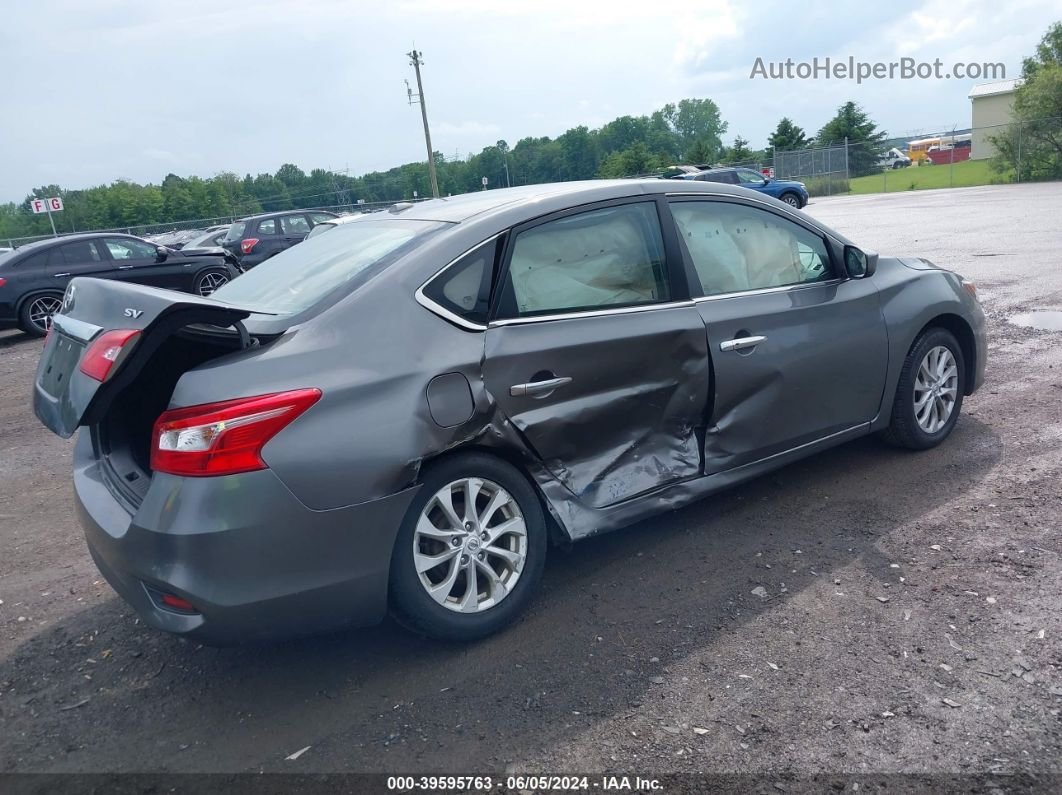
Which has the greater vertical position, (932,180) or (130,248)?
(130,248)

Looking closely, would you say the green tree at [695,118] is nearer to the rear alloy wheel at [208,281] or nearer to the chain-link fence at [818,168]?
the chain-link fence at [818,168]

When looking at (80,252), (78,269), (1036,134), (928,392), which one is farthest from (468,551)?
(1036,134)

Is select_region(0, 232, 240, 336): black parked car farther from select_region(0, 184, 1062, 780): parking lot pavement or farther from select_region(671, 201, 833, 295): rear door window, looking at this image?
select_region(671, 201, 833, 295): rear door window

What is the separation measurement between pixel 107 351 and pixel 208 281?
12.9m

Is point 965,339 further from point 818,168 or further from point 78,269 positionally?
point 818,168

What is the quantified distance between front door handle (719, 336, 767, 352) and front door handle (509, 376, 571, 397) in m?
0.90

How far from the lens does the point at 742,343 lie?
13.4ft

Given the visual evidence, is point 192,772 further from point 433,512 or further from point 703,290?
point 703,290

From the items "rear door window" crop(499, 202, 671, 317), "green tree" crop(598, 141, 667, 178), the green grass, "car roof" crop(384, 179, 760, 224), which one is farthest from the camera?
"green tree" crop(598, 141, 667, 178)

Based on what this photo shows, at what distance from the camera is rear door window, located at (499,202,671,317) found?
3.62 m

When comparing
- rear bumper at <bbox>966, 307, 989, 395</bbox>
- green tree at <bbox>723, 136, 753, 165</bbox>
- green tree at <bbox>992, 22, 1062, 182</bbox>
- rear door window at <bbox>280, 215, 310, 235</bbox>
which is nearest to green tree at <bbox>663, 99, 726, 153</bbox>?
green tree at <bbox>723, 136, 753, 165</bbox>

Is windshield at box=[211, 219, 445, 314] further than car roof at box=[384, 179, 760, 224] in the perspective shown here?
No

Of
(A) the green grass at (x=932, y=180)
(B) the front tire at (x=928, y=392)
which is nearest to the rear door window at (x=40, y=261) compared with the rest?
(B) the front tire at (x=928, y=392)

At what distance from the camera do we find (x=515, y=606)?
3.44 metres
